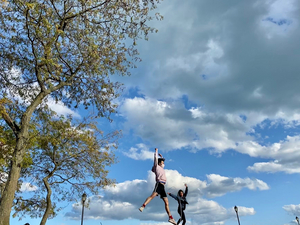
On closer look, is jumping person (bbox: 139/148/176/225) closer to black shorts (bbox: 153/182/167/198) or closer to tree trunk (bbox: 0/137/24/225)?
black shorts (bbox: 153/182/167/198)

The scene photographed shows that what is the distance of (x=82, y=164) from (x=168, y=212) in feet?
43.2

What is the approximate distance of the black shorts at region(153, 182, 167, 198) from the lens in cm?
911

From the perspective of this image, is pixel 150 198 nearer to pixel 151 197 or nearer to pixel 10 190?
pixel 151 197

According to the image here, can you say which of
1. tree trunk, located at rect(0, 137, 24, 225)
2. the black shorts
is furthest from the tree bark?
the black shorts

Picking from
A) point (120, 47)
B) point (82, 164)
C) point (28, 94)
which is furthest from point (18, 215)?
point (120, 47)

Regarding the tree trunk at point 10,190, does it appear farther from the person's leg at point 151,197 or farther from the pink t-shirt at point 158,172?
the pink t-shirt at point 158,172

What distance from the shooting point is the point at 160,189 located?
30.1 ft

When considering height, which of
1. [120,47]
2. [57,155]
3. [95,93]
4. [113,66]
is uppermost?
[120,47]

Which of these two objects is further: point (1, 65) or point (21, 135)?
point (1, 65)

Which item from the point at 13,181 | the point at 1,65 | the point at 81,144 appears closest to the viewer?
the point at 13,181

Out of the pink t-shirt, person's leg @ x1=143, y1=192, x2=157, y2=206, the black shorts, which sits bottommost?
person's leg @ x1=143, y1=192, x2=157, y2=206

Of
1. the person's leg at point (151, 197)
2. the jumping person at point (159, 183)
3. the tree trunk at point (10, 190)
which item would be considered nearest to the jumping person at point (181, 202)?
the jumping person at point (159, 183)

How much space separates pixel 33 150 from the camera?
21812 mm

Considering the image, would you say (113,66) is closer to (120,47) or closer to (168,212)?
(120,47)
